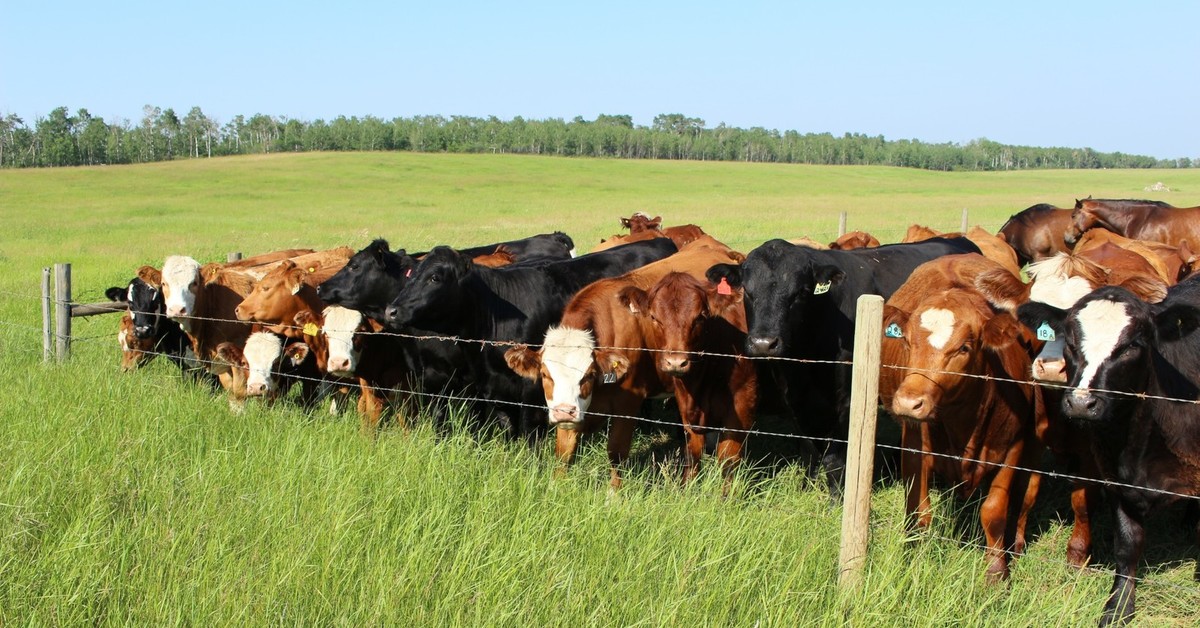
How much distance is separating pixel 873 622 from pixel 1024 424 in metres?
2.23

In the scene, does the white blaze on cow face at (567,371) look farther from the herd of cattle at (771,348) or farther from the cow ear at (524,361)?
the cow ear at (524,361)

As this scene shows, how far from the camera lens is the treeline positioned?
101125 millimetres

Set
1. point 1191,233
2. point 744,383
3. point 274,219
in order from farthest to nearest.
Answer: point 274,219 → point 1191,233 → point 744,383

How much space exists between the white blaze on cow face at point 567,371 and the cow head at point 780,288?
1.14m

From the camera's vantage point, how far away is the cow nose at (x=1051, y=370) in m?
5.15

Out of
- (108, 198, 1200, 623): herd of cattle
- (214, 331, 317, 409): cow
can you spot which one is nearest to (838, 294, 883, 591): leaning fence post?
(108, 198, 1200, 623): herd of cattle

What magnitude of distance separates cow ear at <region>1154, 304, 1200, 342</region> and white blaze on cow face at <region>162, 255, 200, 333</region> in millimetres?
8001

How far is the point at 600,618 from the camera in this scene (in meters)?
4.04

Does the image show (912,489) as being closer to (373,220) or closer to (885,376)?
(885,376)

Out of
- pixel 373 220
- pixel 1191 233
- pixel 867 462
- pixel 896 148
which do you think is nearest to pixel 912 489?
pixel 867 462

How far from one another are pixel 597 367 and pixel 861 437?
8.90ft

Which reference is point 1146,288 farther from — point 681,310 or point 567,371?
point 567,371

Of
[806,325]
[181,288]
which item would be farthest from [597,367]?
[181,288]

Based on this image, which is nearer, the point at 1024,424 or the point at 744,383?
the point at 1024,424
